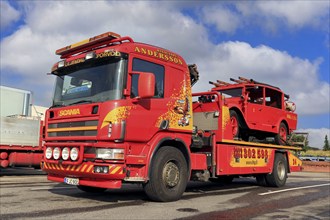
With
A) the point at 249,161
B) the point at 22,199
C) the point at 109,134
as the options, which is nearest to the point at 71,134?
the point at 109,134

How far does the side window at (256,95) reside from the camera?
38.4 ft

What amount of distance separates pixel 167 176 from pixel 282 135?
252 inches

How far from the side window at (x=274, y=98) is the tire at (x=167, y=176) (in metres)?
5.15

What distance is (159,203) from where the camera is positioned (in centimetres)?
759

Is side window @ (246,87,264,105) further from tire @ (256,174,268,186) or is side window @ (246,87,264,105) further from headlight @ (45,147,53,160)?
headlight @ (45,147,53,160)

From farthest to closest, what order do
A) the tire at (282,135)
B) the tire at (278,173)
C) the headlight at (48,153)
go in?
1. the tire at (282,135)
2. the tire at (278,173)
3. the headlight at (48,153)

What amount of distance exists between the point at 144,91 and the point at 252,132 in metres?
5.65

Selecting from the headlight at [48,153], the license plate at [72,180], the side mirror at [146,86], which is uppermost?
the side mirror at [146,86]

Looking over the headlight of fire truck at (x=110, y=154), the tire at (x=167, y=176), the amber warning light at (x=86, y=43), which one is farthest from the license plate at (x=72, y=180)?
the amber warning light at (x=86, y=43)

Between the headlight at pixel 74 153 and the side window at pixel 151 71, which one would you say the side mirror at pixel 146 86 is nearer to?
the side window at pixel 151 71

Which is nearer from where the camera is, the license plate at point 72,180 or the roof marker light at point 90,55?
the license plate at point 72,180

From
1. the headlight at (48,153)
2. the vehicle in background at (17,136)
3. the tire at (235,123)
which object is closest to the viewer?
the headlight at (48,153)

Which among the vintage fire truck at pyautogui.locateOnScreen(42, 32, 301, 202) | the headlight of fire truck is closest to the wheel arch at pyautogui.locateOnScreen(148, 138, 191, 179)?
the vintage fire truck at pyautogui.locateOnScreen(42, 32, 301, 202)

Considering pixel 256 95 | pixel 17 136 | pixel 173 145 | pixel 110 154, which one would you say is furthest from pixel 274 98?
pixel 17 136
